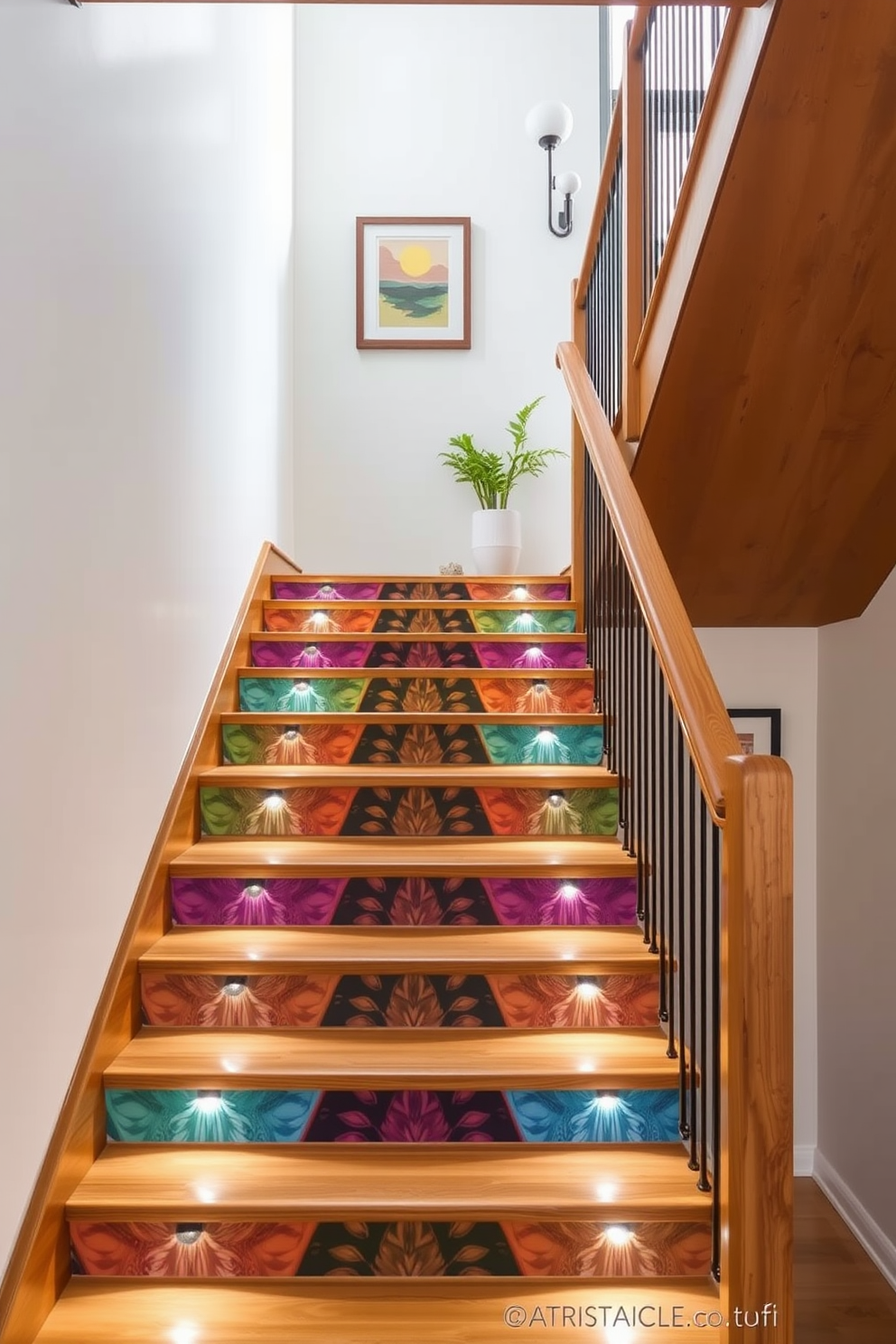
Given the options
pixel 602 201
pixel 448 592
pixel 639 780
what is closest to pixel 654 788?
pixel 639 780

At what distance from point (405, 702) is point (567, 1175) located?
1555 mm

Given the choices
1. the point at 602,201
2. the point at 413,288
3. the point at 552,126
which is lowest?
the point at 602,201

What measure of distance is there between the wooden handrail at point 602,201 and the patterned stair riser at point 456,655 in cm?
135

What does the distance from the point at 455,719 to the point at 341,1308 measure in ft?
5.06

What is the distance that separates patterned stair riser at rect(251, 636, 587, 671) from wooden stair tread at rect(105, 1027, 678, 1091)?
1.37 metres

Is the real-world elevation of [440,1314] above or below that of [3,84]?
below

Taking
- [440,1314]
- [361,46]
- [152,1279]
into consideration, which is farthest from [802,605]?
[361,46]

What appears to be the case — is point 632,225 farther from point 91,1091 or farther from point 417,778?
point 91,1091

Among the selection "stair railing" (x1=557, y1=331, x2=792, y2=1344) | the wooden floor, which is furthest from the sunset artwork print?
the wooden floor

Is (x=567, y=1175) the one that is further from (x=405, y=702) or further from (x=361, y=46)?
(x=361, y=46)

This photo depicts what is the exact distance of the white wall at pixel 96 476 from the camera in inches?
65.7

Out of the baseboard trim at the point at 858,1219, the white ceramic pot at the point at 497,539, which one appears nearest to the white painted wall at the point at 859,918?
the baseboard trim at the point at 858,1219

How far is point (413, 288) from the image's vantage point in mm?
4980

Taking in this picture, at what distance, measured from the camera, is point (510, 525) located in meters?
4.60
